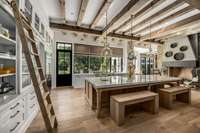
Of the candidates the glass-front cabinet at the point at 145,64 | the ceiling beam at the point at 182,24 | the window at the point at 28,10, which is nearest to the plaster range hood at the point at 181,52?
the glass-front cabinet at the point at 145,64

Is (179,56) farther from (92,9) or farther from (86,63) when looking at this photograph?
(92,9)

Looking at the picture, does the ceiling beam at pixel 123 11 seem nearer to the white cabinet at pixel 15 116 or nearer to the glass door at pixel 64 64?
the glass door at pixel 64 64

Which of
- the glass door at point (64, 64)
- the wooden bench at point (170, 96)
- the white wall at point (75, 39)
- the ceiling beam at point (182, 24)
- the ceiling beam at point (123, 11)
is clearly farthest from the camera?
the glass door at point (64, 64)

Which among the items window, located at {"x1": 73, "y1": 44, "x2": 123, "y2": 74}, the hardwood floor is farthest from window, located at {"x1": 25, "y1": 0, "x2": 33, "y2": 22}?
window, located at {"x1": 73, "y1": 44, "x2": 123, "y2": 74}

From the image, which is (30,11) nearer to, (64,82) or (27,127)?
(27,127)

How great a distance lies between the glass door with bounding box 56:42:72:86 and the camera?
599 cm

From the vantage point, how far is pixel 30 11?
2.41 meters

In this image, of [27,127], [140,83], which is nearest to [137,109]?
[140,83]

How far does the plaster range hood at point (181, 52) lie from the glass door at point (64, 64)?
19.9ft

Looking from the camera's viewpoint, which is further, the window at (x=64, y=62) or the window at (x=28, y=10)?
the window at (x=64, y=62)

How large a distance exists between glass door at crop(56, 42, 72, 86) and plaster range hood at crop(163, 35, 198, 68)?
239 inches

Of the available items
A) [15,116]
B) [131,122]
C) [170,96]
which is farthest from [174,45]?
[15,116]

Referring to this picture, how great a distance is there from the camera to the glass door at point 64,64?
5.99 m

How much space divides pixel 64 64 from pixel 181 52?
22.0 feet
